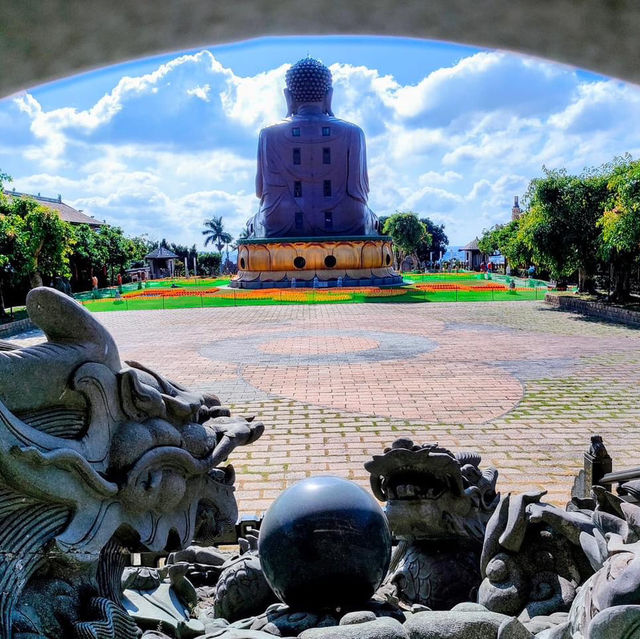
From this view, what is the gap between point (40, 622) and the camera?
253 centimetres

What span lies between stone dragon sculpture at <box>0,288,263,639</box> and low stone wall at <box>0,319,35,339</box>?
19.4 meters

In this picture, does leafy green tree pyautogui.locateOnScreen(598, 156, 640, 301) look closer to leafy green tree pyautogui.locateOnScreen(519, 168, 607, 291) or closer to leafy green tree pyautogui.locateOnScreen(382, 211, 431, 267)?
leafy green tree pyautogui.locateOnScreen(519, 168, 607, 291)

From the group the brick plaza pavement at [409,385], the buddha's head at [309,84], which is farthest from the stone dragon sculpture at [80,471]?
the buddha's head at [309,84]

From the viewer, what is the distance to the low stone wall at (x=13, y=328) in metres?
20.7

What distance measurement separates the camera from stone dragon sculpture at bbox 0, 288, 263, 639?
248 cm

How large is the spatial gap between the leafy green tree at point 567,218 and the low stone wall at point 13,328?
62.4 ft

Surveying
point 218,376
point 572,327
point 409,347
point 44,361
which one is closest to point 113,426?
point 44,361

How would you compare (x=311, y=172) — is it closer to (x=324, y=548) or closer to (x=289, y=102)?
(x=289, y=102)

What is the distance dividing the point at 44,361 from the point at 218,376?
9.90 meters

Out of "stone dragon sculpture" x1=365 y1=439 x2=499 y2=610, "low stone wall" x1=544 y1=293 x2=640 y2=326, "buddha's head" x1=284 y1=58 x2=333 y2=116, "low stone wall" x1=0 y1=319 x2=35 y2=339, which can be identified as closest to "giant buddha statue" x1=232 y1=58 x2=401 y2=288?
"buddha's head" x1=284 y1=58 x2=333 y2=116

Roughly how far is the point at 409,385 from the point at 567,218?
14803 millimetres

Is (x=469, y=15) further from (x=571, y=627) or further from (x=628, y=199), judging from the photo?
(x=628, y=199)

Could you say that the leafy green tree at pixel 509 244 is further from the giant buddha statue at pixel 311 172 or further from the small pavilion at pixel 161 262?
the small pavilion at pixel 161 262

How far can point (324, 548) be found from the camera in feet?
10.4
